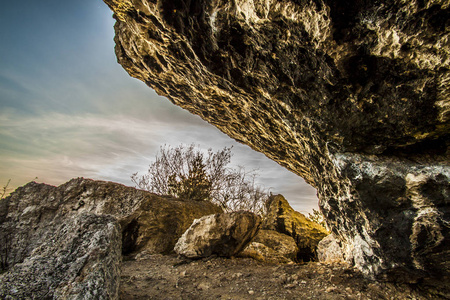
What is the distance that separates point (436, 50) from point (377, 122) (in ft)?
2.38

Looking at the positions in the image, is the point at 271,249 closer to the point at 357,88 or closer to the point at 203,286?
the point at 203,286

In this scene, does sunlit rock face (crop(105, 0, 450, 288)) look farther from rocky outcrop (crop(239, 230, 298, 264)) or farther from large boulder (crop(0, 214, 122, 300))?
large boulder (crop(0, 214, 122, 300))

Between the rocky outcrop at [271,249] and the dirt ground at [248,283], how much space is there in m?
0.70

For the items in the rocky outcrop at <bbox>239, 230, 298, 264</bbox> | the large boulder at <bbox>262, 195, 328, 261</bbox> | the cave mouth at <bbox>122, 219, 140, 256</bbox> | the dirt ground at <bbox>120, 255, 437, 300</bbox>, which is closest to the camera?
the dirt ground at <bbox>120, 255, 437, 300</bbox>

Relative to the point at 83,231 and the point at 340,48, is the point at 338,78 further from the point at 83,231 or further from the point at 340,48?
the point at 83,231

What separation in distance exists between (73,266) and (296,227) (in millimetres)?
6969

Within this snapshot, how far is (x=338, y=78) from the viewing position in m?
1.96

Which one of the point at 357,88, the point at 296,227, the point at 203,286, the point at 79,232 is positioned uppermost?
the point at 357,88

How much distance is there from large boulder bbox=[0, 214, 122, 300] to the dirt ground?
884 millimetres

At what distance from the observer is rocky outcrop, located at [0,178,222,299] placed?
1.64 meters

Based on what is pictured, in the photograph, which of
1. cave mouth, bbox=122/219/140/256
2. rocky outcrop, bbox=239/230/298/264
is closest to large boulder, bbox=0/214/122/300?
rocky outcrop, bbox=239/230/298/264

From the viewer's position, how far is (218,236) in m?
4.14

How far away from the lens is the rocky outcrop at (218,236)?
4125 millimetres

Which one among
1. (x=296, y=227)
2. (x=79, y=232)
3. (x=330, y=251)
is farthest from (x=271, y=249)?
(x=79, y=232)
